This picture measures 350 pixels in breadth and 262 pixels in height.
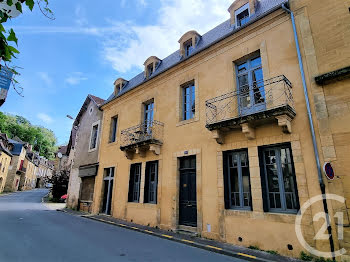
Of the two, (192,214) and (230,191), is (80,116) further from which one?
(230,191)

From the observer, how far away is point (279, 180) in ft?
19.5

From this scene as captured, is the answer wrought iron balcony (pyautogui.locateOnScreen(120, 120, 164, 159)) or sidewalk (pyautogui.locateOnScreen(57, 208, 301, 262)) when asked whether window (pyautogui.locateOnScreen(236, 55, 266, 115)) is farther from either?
sidewalk (pyautogui.locateOnScreen(57, 208, 301, 262))

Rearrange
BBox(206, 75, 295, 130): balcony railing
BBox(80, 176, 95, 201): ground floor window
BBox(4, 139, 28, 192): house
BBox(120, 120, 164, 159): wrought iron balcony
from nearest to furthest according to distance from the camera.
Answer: BBox(206, 75, 295, 130): balcony railing
BBox(120, 120, 164, 159): wrought iron balcony
BBox(80, 176, 95, 201): ground floor window
BBox(4, 139, 28, 192): house

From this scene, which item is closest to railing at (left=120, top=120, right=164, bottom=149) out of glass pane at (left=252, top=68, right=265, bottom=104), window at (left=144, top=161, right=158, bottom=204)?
window at (left=144, top=161, right=158, bottom=204)

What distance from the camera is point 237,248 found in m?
5.78

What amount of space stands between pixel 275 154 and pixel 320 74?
248cm

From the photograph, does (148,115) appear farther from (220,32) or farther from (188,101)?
(220,32)

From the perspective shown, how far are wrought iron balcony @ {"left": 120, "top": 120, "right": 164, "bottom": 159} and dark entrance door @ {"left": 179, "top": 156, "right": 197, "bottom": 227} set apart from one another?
1509 mm

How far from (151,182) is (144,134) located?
94.7 inches

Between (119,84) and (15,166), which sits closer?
(119,84)

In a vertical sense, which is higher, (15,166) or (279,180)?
(15,166)

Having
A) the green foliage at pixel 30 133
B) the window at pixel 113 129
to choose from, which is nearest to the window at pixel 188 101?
the window at pixel 113 129

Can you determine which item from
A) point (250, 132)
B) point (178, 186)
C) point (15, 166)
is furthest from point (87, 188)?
point (15, 166)

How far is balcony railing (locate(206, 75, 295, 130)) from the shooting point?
5781 millimetres
